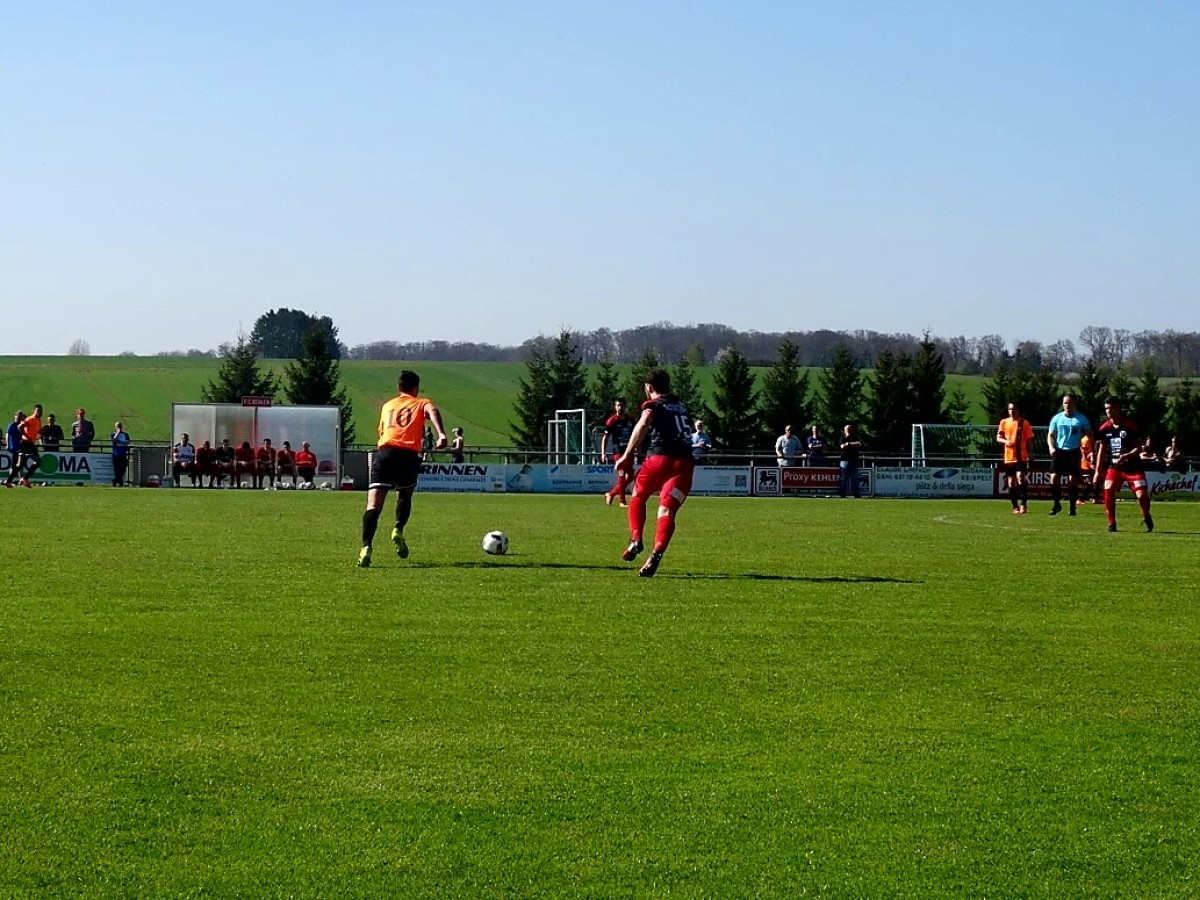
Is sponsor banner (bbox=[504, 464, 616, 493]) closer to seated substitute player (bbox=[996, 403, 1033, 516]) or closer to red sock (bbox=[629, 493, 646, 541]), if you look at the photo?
seated substitute player (bbox=[996, 403, 1033, 516])

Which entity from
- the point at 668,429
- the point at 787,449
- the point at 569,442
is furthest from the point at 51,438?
the point at 668,429

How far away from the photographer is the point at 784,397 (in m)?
73.0

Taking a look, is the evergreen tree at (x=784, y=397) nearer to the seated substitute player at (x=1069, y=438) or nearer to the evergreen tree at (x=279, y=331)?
the seated substitute player at (x=1069, y=438)

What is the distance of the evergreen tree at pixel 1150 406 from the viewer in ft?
226

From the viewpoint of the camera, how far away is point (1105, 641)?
32.2 ft

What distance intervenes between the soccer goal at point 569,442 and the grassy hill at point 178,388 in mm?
29868

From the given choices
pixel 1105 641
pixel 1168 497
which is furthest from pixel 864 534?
pixel 1168 497

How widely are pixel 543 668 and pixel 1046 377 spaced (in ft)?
215

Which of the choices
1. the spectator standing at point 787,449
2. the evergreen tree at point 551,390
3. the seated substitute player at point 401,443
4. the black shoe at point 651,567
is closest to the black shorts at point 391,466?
the seated substitute player at point 401,443

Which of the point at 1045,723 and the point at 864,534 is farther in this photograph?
Answer: the point at 864,534

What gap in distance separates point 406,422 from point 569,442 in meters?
40.8

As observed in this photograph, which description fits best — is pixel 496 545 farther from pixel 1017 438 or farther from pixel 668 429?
pixel 1017 438

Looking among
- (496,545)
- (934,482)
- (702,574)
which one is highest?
(496,545)

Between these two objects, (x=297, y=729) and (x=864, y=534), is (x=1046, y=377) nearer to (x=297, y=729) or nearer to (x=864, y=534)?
(x=864, y=534)
